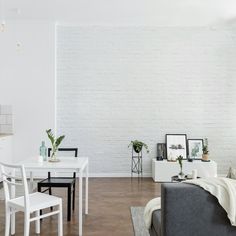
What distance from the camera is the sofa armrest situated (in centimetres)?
227

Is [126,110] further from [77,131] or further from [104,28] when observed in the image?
[104,28]

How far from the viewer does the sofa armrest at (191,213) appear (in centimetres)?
227

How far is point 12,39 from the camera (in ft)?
19.3

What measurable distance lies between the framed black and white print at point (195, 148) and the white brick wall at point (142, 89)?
124 millimetres

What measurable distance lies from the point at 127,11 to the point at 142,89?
58.5 inches

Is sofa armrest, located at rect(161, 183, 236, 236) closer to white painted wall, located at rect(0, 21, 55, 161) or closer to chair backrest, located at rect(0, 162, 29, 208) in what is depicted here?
chair backrest, located at rect(0, 162, 29, 208)

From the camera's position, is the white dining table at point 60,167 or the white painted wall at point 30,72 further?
the white painted wall at point 30,72

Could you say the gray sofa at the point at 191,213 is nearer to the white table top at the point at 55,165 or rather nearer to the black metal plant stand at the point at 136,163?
the white table top at the point at 55,165

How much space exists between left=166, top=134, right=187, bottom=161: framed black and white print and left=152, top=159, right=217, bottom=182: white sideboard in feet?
0.90

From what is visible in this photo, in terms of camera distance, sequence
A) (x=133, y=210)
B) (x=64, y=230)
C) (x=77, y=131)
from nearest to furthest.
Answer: (x=64, y=230) → (x=133, y=210) → (x=77, y=131)

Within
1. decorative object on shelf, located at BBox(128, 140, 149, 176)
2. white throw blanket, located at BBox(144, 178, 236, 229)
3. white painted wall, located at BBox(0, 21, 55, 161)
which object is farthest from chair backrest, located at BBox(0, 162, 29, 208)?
decorative object on shelf, located at BBox(128, 140, 149, 176)

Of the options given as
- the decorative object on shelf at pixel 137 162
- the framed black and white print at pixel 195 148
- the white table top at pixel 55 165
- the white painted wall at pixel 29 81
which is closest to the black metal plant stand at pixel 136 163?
the decorative object on shelf at pixel 137 162

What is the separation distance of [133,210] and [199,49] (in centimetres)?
351

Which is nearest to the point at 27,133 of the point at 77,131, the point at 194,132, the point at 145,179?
the point at 77,131
